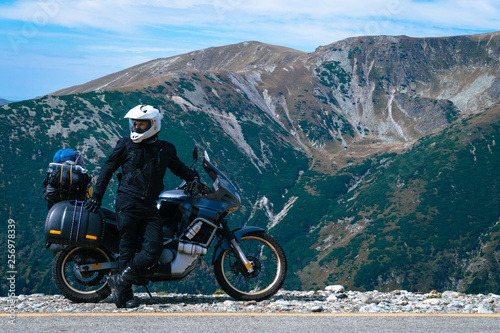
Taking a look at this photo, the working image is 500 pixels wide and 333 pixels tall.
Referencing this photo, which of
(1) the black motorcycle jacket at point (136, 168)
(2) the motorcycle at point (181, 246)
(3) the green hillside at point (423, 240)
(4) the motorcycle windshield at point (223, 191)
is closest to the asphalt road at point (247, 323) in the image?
(2) the motorcycle at point (181, 246)

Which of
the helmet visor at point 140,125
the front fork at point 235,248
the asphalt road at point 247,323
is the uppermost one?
the helmet visor at point 140,125

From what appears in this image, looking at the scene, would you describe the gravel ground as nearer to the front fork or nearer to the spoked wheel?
the spoked wheel

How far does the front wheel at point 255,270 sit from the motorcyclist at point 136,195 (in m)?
1.39

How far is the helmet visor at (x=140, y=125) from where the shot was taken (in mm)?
8258

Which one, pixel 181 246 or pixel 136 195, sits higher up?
pixel 136 195

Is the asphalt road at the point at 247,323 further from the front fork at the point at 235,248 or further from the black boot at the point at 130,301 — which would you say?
the front fork at the point at 235,248

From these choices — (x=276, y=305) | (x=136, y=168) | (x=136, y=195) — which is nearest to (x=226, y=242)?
(x=276, y=305)

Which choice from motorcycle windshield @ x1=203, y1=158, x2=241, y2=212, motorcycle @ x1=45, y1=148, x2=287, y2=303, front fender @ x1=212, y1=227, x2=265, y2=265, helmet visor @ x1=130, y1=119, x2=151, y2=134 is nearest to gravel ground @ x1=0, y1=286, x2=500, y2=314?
motorcycle @ x1=45, y1=148, x2=287, y2=303

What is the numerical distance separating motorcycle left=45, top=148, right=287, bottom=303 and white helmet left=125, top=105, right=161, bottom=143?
818 millimetres

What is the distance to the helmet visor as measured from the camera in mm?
8258

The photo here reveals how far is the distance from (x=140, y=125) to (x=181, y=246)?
2.17 metres

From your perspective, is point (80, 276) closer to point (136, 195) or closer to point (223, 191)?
point (136, 195)

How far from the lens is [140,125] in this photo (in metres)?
8.27

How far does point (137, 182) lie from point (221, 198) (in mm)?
1570
